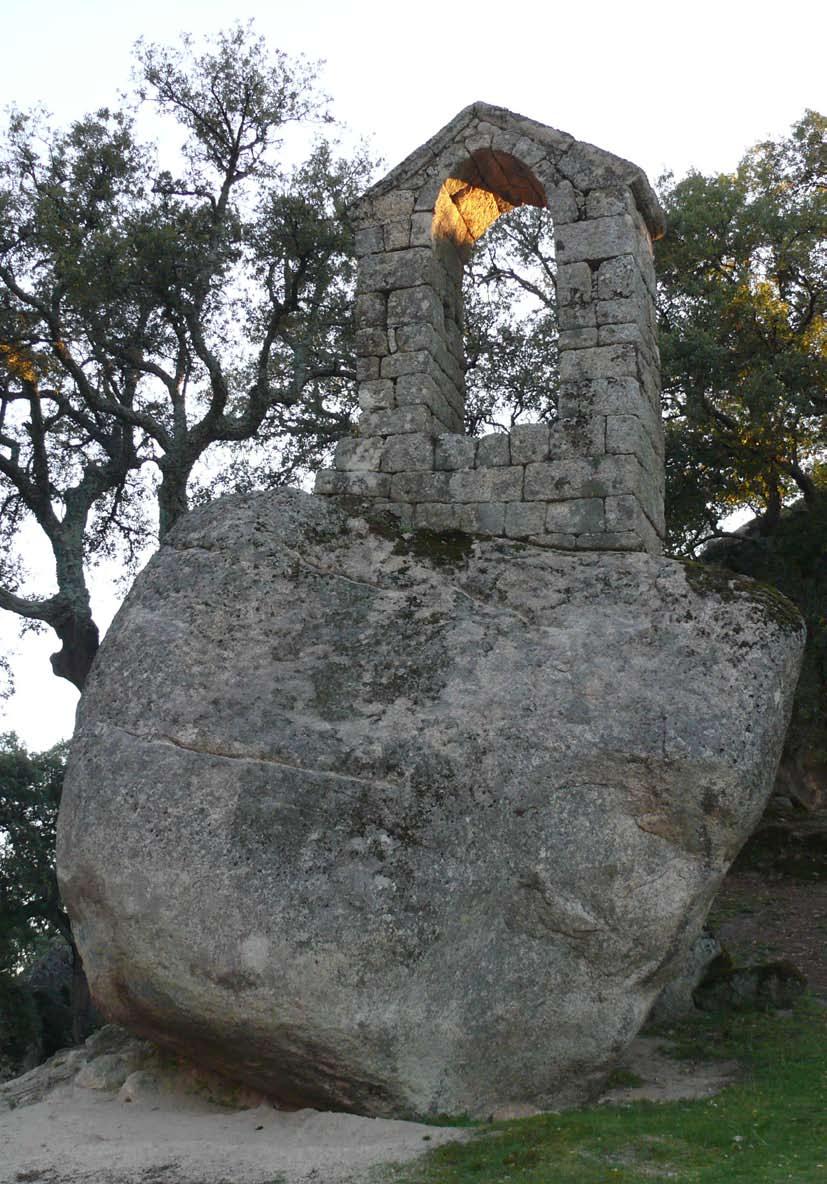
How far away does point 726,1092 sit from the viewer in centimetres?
810

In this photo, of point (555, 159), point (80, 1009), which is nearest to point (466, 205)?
point (555, 159)

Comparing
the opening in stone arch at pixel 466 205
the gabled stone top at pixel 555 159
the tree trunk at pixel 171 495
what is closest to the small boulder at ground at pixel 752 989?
the opening in stone arch at pixel 466 205

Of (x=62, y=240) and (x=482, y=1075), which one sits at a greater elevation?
(x=62, y=240)

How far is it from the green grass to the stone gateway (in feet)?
1.62

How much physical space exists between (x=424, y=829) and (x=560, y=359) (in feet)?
13.1

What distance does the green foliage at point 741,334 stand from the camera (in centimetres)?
1884

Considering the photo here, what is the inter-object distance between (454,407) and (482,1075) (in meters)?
5.56

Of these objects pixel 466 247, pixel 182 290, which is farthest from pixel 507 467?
pixel 182 290

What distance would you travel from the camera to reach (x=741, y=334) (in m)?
19.5

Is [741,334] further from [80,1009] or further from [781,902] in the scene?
[80,1009]

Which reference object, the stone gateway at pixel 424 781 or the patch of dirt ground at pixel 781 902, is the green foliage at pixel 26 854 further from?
the stone gateway at pixel 424 781

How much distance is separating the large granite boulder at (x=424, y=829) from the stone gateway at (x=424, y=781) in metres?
0.02

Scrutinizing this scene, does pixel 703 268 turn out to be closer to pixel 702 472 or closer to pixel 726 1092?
pixel 702 472

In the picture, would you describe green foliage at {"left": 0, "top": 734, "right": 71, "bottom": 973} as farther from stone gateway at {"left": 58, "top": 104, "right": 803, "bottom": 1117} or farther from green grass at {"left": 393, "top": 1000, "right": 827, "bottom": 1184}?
green grass at {"left": 393, "top": 1000, "right": 827, "bottom": 1184}
